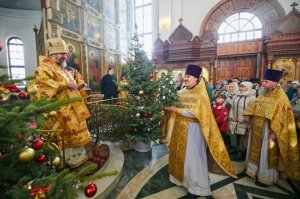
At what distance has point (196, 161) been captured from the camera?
102 inches

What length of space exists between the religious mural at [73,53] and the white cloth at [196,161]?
25.8 ft

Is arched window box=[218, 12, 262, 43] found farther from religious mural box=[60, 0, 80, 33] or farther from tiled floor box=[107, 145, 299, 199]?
tiled floor box=[107, 145, 299, 199]

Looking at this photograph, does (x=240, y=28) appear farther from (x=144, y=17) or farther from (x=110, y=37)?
(x=144, y=17)

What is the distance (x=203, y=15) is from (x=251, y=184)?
11.5 m

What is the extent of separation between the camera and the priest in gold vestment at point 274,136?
2803 mm

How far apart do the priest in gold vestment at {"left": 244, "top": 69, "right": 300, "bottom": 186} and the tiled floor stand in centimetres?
20

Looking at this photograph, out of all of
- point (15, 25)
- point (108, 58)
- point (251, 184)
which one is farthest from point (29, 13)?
point (251, 184)

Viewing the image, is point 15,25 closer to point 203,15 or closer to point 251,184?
point 203,15

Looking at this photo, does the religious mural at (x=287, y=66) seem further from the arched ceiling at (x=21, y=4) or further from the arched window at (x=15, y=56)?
the arched window at (x=15, y=56)

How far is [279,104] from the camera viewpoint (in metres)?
2.80

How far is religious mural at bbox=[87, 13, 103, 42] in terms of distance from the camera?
10.6 meters

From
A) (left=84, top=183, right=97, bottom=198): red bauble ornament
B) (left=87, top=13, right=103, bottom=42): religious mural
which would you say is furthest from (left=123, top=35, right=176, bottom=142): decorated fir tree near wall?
(left=87, top=13, right=103, bottom=42): religious mural

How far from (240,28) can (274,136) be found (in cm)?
1036

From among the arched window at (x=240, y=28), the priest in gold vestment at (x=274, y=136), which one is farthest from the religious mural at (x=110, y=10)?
the priest in gold vestment at (x=274, y=136)
